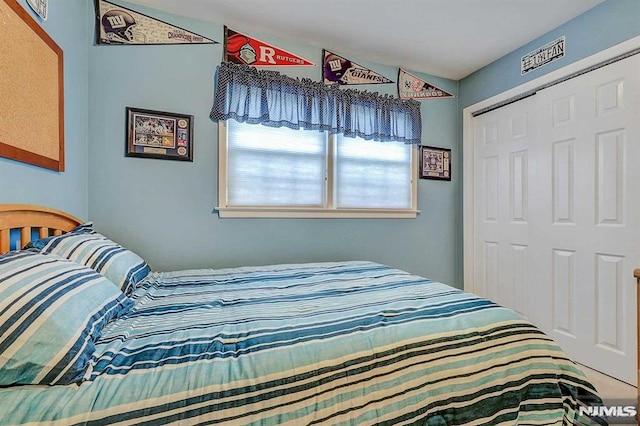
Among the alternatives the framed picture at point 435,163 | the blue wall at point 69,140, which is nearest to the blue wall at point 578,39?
the framed picture at point 435,163

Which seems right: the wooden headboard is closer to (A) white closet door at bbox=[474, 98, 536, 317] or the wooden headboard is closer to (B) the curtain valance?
(B) the curtain valance

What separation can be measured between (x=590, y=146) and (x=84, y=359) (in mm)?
2966

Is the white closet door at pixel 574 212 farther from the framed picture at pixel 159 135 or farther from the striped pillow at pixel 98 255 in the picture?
the striped pillow at pixel 98 255

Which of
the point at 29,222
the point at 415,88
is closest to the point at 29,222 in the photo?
the point at 29,222

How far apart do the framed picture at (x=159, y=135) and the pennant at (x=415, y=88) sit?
1.99 m

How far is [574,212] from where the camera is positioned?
7.35 feet

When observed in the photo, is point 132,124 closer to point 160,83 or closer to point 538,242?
point 160,83

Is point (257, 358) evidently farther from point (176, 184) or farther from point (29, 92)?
point (176, 184)

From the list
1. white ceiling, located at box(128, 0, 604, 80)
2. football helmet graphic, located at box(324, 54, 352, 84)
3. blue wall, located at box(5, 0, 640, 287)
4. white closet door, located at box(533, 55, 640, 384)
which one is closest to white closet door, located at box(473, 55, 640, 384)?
white closet door, located at box(533, 55, 640, 384)

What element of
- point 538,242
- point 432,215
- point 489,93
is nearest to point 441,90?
point 489,93

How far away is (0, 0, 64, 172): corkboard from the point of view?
1255mm

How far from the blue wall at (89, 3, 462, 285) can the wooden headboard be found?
19.2 inches

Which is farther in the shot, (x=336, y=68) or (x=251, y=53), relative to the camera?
(x=336, y=68)

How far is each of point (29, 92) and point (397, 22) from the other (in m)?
2.30
